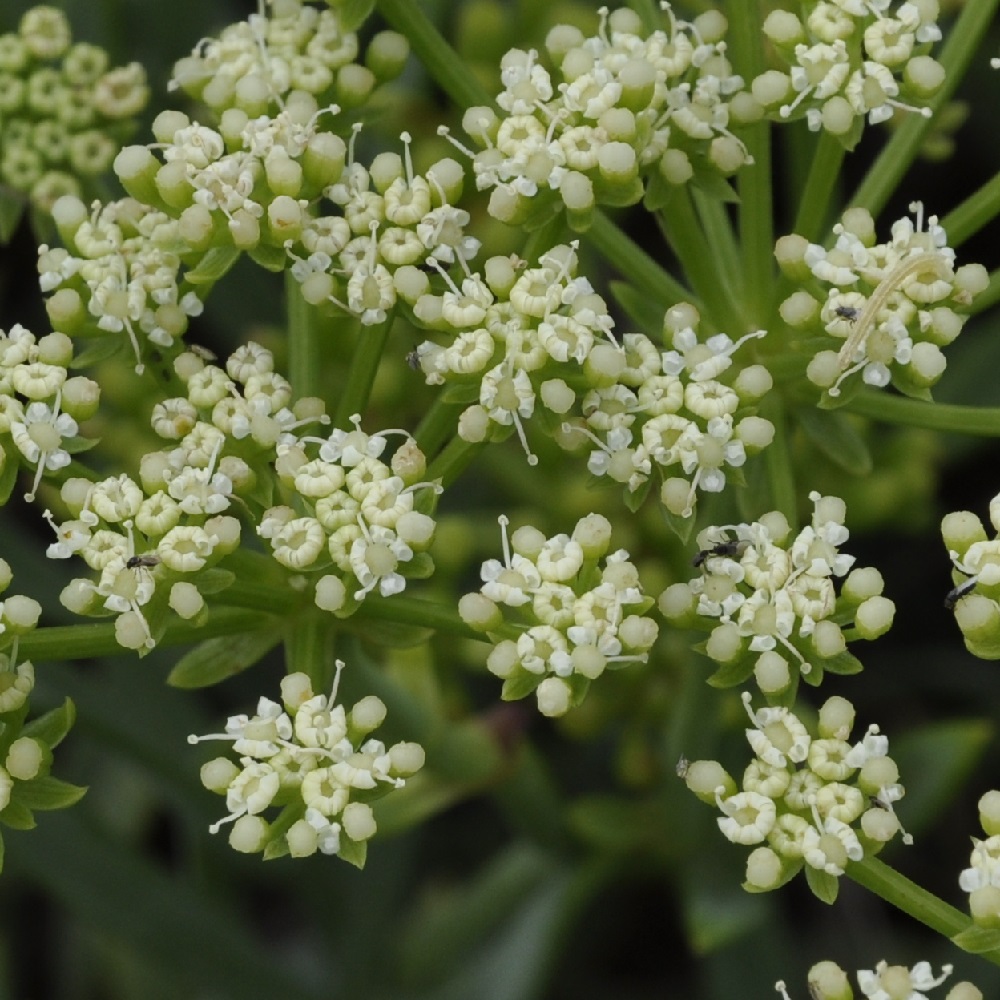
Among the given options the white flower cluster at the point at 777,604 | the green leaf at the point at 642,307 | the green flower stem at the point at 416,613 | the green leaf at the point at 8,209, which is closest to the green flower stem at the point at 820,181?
the green leaf at the point at 642,307

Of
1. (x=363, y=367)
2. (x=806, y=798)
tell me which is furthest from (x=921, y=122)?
(x=806, y=798)

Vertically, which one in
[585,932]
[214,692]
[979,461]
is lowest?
[585,932]

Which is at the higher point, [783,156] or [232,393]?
[783,156]

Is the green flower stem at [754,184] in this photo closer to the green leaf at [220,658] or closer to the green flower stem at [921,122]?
the green flower stem at [921,122]

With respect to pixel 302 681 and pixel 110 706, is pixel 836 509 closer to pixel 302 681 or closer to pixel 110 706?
pixel 302 681

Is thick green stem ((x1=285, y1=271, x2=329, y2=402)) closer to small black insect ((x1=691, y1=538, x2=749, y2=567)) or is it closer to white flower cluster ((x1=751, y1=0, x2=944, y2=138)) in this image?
small black insect ((x1=691, y1=538, x2=749, y2=567))

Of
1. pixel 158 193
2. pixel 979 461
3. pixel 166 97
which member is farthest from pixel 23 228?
pixel 979 461

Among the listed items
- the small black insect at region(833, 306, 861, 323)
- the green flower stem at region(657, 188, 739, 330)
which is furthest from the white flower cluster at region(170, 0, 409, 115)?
the small black insect at region(833, 306, 861, 323)
